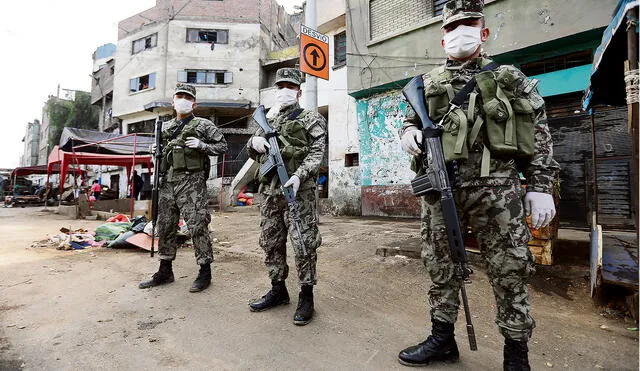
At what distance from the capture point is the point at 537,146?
176 centimetres

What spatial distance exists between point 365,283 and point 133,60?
23.8m

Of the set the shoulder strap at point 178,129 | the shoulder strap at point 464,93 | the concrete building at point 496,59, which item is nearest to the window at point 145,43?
the concrete building at point 496,59

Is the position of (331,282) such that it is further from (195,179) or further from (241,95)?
(241,95)

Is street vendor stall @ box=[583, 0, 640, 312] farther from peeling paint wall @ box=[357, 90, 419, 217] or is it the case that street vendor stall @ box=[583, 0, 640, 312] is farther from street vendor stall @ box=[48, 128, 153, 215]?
street vendor stall @ box=[48, 128, 153, 215]

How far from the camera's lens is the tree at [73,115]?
28625 mm

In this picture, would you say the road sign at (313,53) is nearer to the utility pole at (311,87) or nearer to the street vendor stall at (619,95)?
the utility pole at (311,87)

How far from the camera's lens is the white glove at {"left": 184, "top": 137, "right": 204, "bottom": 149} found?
3.22m

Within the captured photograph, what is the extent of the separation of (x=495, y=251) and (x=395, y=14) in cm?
833

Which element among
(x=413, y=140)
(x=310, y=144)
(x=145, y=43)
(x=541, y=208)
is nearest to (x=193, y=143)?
(x=310, y=144)

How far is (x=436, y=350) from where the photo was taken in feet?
6.09

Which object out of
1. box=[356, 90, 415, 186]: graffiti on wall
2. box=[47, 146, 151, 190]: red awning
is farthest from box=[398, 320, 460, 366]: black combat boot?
box=[47, 146, 151, 190]: red awning

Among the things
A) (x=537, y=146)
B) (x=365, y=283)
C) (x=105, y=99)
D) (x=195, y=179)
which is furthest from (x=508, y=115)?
(x=105, y=99)

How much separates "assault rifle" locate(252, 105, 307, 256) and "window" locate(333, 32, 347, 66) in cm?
892

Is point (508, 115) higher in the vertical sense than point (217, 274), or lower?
higher
